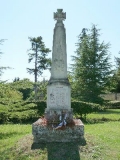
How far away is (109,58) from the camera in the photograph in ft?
112

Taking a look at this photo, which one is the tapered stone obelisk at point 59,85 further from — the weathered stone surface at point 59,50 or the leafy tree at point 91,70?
the leafy tree at point 91,70

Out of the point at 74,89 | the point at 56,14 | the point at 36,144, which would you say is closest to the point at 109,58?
the point at 74,89

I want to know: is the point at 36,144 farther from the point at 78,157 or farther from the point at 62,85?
the point at 62,85

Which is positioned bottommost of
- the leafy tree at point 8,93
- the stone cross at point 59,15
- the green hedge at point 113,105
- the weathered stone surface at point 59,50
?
the green hedge at point 113,105

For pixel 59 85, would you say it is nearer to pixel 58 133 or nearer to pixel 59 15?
pixel 58 133

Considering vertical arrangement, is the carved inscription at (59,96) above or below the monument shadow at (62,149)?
above

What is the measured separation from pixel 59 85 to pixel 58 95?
36 centimetres

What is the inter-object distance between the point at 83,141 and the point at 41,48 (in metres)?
36.0

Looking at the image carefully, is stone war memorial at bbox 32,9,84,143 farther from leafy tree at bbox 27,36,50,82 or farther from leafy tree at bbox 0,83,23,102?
leafy tree at bbox 27,36,50,82

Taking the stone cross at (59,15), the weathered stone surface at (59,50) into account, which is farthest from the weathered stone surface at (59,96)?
the stone cross at (59,15)

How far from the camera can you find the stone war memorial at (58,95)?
8673mm

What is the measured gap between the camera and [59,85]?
9.64 meters

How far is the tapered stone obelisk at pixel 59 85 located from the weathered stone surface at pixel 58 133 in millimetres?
928

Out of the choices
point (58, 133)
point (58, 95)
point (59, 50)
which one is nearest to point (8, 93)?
point (58, 95)
